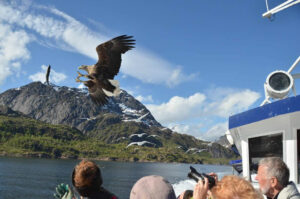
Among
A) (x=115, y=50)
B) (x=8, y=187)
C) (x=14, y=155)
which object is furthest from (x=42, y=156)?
(x=115, y=50)

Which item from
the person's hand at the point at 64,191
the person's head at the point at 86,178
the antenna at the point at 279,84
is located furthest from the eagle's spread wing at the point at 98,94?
the antenna at the point at 279,84

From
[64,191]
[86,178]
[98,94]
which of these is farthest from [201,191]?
[98,94]

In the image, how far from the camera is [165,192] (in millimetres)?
2484

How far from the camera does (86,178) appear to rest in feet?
10.4

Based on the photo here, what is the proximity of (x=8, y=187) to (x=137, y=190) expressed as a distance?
6907cm

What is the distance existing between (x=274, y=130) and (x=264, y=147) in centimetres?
73

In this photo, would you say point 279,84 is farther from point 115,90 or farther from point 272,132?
point 115,90

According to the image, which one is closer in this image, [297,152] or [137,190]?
[137,190]

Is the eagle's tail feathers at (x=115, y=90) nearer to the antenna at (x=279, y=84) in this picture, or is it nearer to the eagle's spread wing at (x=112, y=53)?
the eagle's spread wing at (x=112, y=53)

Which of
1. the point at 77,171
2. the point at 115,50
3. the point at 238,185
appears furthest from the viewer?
the point at 115,50

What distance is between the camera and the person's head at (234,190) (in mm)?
2340

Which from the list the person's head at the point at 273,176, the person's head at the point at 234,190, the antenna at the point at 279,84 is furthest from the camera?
the antenna at the point at 279,84

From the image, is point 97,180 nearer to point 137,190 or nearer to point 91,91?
point 137,190

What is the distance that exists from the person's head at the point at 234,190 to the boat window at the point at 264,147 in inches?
235
